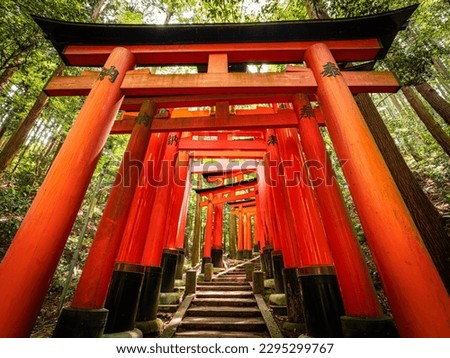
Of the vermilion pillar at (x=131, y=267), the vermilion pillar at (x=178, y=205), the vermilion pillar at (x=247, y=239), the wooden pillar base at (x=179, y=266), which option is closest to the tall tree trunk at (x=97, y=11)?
the vermilion pillar at (x=178, y=205)

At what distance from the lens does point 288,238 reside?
582cm

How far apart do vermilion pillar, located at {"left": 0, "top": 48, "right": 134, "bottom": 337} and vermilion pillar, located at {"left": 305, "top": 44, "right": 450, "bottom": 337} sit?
330cm

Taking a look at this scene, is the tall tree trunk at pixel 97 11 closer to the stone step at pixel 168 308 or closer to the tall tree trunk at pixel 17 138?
the tall tree trunk at pixel 17 138

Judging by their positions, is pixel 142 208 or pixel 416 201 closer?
Answer: pixel 416 201

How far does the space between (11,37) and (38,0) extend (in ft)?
4.45

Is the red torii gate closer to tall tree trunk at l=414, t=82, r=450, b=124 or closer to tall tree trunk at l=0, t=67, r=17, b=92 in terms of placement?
tall tree trunk at l=414, t=82, r=450, b=124

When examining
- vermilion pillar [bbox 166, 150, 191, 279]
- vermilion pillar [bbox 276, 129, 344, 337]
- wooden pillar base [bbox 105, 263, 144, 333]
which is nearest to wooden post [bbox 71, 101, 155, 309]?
wooden pillar base [bbox 105, 263, 144, 333]

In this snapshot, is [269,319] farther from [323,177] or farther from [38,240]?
[38,240]

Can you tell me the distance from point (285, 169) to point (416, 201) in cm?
243

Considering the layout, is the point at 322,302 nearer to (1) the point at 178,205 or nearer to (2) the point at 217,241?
(1) the point at 178,205

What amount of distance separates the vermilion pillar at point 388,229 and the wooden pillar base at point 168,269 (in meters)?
5.68

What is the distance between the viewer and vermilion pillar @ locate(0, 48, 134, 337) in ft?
7.22

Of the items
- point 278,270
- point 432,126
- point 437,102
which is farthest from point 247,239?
point 437,102

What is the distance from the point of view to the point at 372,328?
2.79 m
